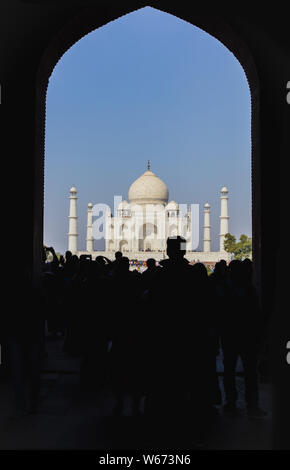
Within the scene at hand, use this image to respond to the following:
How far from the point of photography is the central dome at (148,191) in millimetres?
39125

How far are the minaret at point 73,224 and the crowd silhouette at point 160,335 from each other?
99.8ft

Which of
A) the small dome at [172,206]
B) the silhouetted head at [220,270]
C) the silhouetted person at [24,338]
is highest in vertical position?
the small dome at [172,206]

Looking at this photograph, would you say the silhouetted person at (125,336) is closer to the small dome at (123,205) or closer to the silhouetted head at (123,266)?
the silhouetted head at (123,266)

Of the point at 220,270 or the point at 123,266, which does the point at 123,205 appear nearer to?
the point at 220,270

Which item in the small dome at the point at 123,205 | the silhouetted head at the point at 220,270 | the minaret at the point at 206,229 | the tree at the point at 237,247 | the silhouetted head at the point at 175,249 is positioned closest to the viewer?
the silhouetted head at the point at 175,249

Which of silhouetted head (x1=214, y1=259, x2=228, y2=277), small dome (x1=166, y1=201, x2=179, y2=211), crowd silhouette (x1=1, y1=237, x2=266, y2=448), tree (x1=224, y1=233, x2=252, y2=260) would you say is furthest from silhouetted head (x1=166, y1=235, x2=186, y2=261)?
→ small dome (x1=166, y1=201, x2=179, y2=211)

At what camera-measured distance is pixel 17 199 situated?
14.5 feet

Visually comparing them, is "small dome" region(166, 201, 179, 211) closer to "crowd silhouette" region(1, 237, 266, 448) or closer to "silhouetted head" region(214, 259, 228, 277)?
"silhouetted head" region(214, 259, 228, 277)

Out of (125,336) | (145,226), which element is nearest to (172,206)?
(145,226)

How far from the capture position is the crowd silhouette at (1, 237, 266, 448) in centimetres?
277

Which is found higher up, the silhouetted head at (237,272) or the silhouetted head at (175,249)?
the silhouetted head at (175,249)

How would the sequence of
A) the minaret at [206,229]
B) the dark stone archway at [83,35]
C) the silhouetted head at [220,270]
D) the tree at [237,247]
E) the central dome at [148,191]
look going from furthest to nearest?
the central dome at [148,191] < the minaret at [206,229] < the tree at [237,247] < the silhouetted head at [220,270] < the dark stone archway at [83,35]

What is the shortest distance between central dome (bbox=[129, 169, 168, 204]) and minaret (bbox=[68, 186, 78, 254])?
6.14m

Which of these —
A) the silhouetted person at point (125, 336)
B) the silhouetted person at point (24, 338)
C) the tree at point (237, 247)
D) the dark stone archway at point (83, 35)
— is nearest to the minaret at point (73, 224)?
the tree at point (237, 247)
